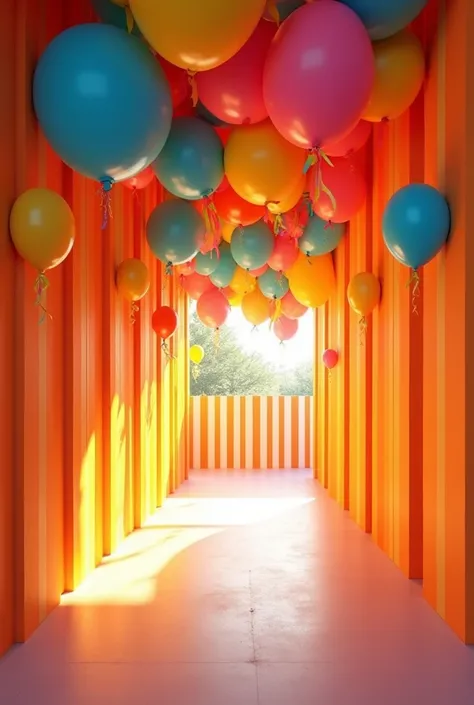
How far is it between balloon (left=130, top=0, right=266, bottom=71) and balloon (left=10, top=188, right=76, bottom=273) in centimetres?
74

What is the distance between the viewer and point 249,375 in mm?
23062

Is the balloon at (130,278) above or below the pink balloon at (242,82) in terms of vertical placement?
below

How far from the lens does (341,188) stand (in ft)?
14.1

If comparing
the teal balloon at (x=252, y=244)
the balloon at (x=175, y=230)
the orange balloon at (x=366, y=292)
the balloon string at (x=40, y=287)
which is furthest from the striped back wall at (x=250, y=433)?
the balloon string at (x=40, y=287)

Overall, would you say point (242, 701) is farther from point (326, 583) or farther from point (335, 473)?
point (335, 473)

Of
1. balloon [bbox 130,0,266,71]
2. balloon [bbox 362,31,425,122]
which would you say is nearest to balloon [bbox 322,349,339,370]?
balloon [bbox 362,31,425,122]

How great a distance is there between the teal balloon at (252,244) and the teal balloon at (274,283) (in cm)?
104

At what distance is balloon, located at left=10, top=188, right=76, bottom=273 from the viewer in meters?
2.65

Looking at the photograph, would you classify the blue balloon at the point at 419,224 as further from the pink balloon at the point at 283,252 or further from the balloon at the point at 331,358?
the balloon at the point at 331,358

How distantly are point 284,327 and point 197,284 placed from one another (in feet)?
3.64

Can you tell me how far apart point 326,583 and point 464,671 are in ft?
3.72

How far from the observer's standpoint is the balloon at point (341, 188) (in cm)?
422

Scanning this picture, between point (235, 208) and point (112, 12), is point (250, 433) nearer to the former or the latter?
point (235, 208)

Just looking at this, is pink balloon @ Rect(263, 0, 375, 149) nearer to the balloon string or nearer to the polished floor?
the balloon string
